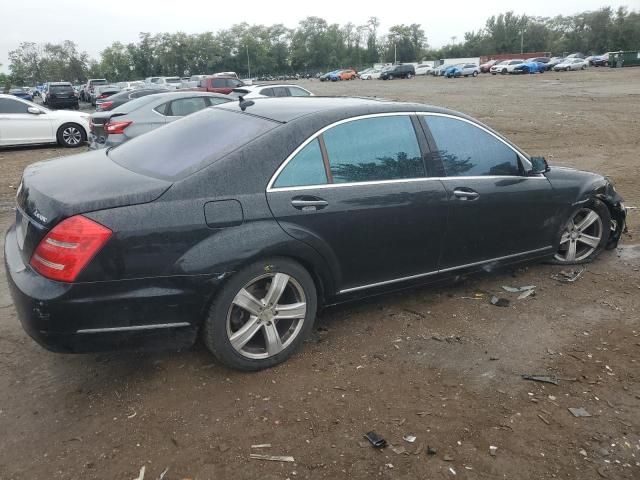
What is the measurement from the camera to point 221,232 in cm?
305

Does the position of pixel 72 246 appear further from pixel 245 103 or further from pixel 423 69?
pixel 423 69

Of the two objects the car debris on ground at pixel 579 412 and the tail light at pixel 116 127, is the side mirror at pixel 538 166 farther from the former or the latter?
the tail light at pixel 116 127

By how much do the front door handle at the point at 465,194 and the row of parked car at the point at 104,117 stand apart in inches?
206

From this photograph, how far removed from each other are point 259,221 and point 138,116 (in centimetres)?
809

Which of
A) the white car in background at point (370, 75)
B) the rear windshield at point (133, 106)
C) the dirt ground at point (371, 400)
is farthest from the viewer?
the white car in background at point (370, 75)

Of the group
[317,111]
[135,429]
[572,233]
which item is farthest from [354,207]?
[572,233]

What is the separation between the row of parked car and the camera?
33.2 ft

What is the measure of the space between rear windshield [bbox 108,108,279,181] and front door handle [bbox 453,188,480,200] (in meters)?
1.42

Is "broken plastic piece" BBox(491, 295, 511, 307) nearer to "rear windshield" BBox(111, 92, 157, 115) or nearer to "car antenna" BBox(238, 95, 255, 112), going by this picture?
"car antenna" BBox(238, 95, 255, 112)

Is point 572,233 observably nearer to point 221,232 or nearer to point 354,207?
point 354,207

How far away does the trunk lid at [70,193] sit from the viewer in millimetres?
2875

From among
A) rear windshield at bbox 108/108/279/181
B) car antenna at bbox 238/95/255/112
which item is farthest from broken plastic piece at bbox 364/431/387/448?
car antenna at bbox 238/95/255/112

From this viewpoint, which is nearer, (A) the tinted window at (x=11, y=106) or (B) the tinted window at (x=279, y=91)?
(A) the tinted window at (x=11, y=106)

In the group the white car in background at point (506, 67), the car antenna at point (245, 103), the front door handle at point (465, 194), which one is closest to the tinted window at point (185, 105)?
the car antenna at point (245, 103)
